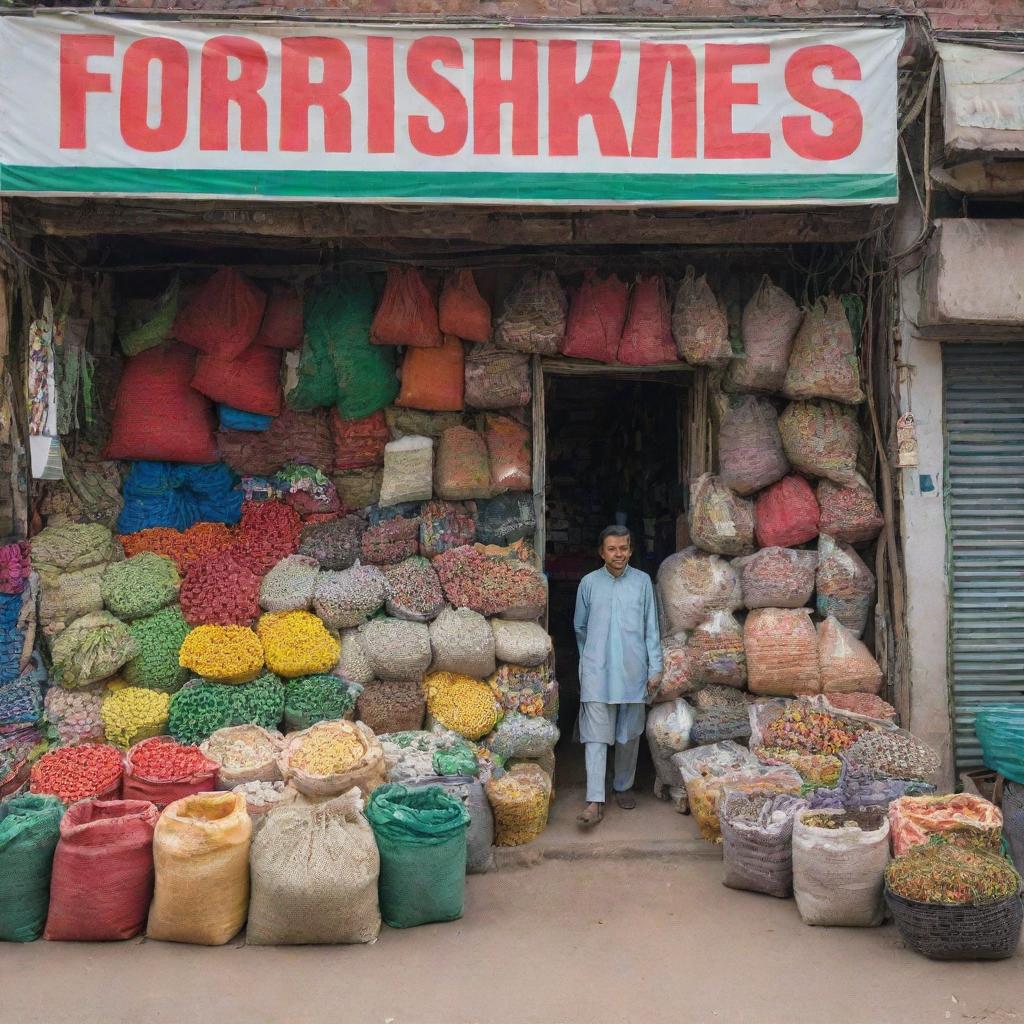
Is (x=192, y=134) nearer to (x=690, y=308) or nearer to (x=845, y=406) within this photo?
(x=690, y=308)

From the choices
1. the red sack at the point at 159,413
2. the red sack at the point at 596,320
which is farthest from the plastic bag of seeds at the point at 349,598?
the red sack at the point at 596,320

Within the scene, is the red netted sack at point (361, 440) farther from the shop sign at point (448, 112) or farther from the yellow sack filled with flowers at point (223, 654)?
the shop sign at point (448, 112)

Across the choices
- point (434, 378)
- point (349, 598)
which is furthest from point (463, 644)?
point (434, 378)

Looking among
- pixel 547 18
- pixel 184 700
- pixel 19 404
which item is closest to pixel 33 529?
pixel 19 404

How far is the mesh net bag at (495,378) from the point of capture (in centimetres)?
603

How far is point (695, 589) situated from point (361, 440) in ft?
7.38

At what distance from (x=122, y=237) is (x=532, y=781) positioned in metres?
4.13

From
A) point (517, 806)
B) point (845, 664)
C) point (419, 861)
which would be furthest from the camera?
point (845, 664)

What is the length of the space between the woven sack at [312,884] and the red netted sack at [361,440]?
98.4 inches

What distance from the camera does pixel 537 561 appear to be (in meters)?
6.23

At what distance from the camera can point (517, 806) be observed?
17.3ft

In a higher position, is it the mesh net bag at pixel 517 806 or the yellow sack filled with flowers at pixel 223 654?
the yellow sack filled with flowers at pixel 223 654

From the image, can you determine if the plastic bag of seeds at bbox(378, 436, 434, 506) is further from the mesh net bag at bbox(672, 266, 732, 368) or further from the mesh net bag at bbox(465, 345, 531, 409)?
the mesh net bag at bbox(672, 266, 732, 368)

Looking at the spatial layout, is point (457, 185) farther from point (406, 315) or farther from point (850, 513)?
point (850, 513)
